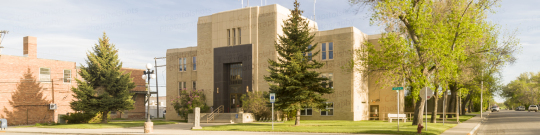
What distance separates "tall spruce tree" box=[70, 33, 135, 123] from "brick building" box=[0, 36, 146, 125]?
22.7 ft

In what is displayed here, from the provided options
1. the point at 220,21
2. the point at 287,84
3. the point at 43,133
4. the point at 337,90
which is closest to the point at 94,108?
the point at 43,133

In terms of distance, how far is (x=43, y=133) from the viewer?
2327cm

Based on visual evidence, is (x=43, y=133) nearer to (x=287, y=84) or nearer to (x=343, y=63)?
(x=287, y=84)

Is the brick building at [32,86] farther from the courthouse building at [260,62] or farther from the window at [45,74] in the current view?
the courthouse building at [260,62]

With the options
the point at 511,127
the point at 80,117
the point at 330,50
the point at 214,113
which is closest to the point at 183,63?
the point at 214,113

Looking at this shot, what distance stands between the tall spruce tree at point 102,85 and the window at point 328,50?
17359mm

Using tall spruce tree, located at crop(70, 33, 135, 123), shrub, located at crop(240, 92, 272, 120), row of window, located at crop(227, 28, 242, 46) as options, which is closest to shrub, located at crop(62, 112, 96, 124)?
tall spruce tree, located at crop(70, 33, 135, 123)

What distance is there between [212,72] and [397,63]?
66.6 feet

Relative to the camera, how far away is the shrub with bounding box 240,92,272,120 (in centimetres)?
3372

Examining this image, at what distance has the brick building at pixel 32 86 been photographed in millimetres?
35688

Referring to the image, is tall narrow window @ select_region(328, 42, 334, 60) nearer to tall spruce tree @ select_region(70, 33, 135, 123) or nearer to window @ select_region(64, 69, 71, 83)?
tall spruce tree @ select_region(70, 33, 135, 123)

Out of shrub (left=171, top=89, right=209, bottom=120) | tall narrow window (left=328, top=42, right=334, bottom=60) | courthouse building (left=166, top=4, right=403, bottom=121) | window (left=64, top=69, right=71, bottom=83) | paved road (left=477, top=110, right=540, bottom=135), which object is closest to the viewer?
paved road (left=477, top=110, right=540, bottom=135)

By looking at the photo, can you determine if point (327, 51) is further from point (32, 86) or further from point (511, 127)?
point (32, 86)

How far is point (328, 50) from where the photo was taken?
3572cm
